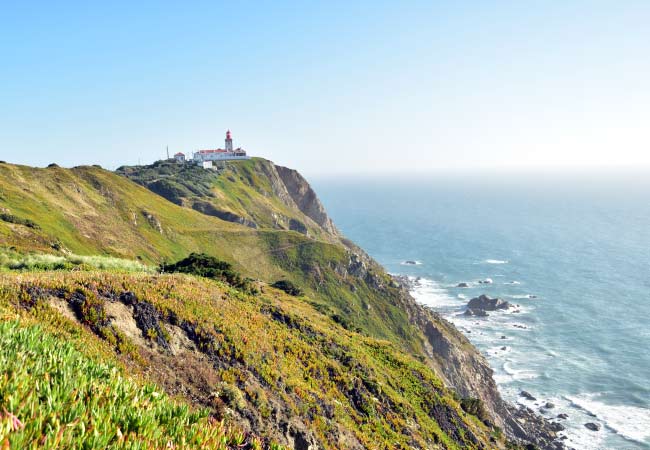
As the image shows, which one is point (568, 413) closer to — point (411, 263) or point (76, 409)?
point (76, 409)

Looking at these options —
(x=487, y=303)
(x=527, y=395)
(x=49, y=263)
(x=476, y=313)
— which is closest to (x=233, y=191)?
(x=476, y=313)

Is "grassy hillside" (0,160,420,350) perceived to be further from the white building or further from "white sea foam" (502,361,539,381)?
the white building

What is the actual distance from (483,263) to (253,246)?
353ft

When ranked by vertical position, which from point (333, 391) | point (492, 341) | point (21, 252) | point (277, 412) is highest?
point (21, 252)

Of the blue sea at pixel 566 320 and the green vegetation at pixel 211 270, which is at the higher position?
the green vegetation at pixel 211 270

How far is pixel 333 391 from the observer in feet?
88.4

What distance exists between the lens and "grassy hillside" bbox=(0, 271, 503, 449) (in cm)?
701

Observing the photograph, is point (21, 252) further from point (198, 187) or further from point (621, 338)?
point (621, 338)

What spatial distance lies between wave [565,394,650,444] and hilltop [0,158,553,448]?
1091 centimetres

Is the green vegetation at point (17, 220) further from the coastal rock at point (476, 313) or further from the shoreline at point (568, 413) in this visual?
the coastal rock at point (476, 313)

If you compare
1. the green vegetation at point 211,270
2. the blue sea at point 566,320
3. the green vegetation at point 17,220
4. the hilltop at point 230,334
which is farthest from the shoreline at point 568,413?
the green vegetation at point 17,220

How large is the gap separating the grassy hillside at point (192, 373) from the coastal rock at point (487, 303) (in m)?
87.8

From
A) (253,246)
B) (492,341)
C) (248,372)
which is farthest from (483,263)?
(248,372)

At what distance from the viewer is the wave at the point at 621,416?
211 ft
